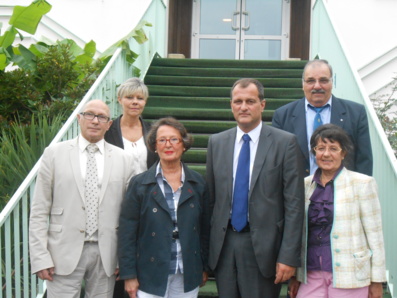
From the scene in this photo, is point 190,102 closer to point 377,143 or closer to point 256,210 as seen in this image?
point 377,143

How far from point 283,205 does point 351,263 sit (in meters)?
0.47

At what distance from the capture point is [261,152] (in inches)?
117

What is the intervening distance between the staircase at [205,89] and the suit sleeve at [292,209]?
2.74 m

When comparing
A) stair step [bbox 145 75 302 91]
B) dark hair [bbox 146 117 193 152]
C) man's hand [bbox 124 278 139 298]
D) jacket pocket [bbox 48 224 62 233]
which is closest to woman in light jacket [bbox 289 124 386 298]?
dark hair [bbox 146 117 193 152]

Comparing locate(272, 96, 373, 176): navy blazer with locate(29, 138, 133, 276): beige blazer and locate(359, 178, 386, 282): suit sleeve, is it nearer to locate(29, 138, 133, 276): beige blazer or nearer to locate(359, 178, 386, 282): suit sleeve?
locate(359, 178, 386, 282): suit sleeve

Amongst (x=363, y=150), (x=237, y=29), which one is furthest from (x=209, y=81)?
(x=363, y=150)

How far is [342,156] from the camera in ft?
9.88

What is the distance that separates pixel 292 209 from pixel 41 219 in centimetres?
139

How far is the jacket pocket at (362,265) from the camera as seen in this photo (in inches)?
110

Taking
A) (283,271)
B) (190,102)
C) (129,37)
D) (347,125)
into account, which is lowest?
(283,271)

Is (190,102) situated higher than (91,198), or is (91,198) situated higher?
(190,102)

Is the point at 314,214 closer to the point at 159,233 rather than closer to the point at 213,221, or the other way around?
the point at 213,221

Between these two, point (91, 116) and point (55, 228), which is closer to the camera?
point (55, 228)

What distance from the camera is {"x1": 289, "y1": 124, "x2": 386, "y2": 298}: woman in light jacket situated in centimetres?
282
